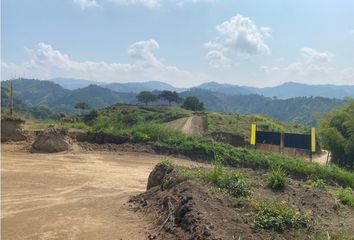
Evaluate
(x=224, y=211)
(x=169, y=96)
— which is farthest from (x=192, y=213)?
(x=169, y=96)

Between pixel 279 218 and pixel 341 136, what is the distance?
1849 centimetres

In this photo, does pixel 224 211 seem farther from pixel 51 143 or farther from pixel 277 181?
pixel 51 143

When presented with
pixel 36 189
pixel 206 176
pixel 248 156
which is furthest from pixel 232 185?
pixel 248 156

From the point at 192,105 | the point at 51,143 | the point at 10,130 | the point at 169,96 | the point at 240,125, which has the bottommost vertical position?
the point at 51,143

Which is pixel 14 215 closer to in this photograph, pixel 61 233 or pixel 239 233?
pixel 61 233

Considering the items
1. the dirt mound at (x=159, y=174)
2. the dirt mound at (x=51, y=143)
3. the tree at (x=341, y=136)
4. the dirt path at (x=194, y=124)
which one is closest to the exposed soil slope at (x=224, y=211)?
the dirt mound at (x=159, y=174)

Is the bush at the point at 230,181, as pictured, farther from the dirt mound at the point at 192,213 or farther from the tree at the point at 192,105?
the tree at the point at 192,105

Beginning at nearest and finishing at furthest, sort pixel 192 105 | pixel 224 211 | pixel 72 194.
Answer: pixel 224 211 → pixel 72 194 → pixel 192 105

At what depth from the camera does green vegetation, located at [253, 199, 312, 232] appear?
7.84 m

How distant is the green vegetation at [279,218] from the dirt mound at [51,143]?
49.5 feet

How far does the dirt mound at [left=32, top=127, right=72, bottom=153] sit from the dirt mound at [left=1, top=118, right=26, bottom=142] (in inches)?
119

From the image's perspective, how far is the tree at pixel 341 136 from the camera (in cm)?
2417

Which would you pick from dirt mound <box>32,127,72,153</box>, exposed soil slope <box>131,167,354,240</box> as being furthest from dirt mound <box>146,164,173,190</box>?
dirt mound <box>32,127,72,153</box>

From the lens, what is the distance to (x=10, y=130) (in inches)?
963
